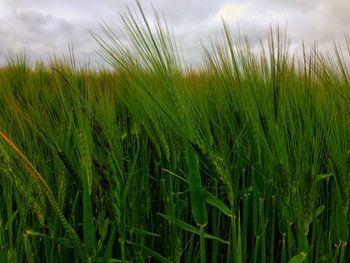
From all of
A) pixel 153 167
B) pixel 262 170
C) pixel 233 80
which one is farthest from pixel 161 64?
pixel 153 167

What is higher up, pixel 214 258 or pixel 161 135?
pixel 161 135

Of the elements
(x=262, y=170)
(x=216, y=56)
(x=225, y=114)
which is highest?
(x=216, y=56)

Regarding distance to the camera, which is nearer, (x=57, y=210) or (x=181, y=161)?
(x=57, y=210)

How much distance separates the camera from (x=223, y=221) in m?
0.91

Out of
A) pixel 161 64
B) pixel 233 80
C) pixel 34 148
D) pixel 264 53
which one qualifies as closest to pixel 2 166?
pixel 34 148

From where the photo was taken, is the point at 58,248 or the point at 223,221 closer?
the point at 58,248

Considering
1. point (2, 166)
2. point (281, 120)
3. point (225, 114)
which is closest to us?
point (2, 166)

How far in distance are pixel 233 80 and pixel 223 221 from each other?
33cm

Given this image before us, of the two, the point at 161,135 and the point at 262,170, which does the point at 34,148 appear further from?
the point at 262,170

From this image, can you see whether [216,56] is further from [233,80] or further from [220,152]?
[220,152]

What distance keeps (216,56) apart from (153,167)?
342 mm

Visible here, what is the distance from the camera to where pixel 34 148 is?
0.79 metres

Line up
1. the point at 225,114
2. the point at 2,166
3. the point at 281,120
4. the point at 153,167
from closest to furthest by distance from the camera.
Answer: the point at 2,166 < the point at 281,120 < the point at 225,114 < the point at 153,167

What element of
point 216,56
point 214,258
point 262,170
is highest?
point 216,56
